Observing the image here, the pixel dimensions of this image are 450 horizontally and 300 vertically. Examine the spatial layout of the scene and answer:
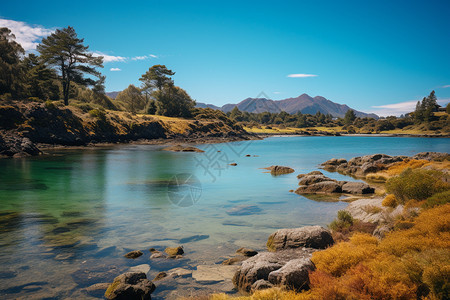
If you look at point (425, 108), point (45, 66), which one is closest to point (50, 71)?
point (45, 66)

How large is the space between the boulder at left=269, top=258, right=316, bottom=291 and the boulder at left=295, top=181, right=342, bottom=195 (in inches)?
630

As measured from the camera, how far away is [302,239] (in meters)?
11.3

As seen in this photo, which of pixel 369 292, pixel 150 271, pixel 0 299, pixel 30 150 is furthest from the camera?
pixel 30 150

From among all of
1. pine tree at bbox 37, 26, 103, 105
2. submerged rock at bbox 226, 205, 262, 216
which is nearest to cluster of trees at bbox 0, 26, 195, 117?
pine tree at bbox 37, 26, 103, 105

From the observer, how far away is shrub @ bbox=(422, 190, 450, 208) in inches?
445

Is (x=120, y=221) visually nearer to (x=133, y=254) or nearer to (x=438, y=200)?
(x=133, y=254)

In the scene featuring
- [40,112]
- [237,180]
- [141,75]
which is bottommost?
[237,180]

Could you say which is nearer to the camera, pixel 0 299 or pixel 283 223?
pixel 0 299

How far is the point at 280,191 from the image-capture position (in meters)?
24.7

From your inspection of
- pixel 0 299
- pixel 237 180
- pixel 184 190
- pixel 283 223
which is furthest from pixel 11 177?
pixel 283 223

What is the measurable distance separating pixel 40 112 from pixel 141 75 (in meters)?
62.9

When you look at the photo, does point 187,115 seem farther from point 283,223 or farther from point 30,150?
point 283,223

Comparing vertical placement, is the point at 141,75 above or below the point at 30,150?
above

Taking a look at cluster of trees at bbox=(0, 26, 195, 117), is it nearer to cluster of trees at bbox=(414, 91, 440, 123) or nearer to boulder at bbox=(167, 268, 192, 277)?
boulder at bbox=(167, 268, 192, 277)
